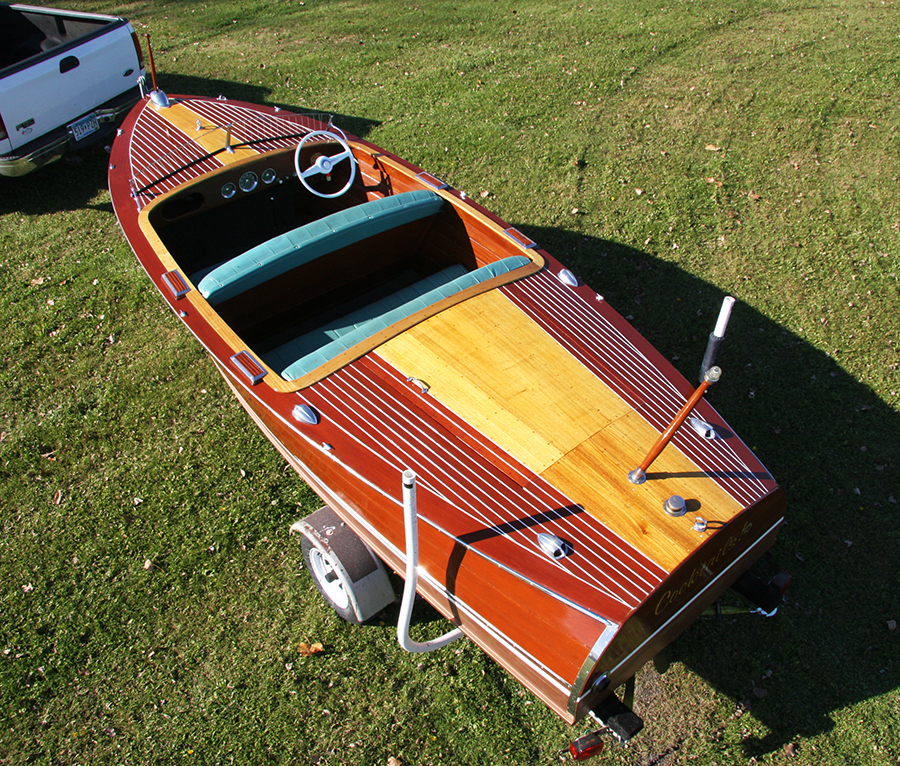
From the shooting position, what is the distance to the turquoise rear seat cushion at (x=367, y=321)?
14.2 ft

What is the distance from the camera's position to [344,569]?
4305 millimetres

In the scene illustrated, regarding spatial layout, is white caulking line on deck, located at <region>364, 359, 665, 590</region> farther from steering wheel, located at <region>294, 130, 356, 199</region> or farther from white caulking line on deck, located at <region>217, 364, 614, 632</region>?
steering wheel, located at <region>294, 130, 356, 199</region>

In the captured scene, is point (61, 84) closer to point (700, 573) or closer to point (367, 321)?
point (367, 321)

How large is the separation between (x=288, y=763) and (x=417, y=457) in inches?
79.2

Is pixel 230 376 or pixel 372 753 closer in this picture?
pixel 372 753

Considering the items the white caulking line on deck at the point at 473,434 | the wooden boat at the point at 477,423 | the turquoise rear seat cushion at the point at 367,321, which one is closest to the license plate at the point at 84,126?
the wooden boat at the point at 477,423

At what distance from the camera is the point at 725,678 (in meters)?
4.35

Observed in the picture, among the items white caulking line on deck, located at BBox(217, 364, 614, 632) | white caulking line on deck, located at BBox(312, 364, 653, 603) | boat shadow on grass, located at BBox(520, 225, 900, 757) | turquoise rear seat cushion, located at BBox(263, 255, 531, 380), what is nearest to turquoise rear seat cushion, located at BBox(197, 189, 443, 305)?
turquoise rear seat cushion, located at BBox(263, 255, 531, 380)

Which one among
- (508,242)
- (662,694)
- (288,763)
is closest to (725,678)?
(662,694)

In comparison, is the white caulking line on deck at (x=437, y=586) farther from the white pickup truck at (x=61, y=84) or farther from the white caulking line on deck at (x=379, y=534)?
the white pickup truck at (x=61, y=84)

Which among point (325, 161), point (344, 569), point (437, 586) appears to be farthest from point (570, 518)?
point (325, 161)

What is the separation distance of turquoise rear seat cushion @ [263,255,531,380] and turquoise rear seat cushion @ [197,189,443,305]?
523 mm

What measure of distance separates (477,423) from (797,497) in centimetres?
289

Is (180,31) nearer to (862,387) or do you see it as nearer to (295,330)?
(295,330)
